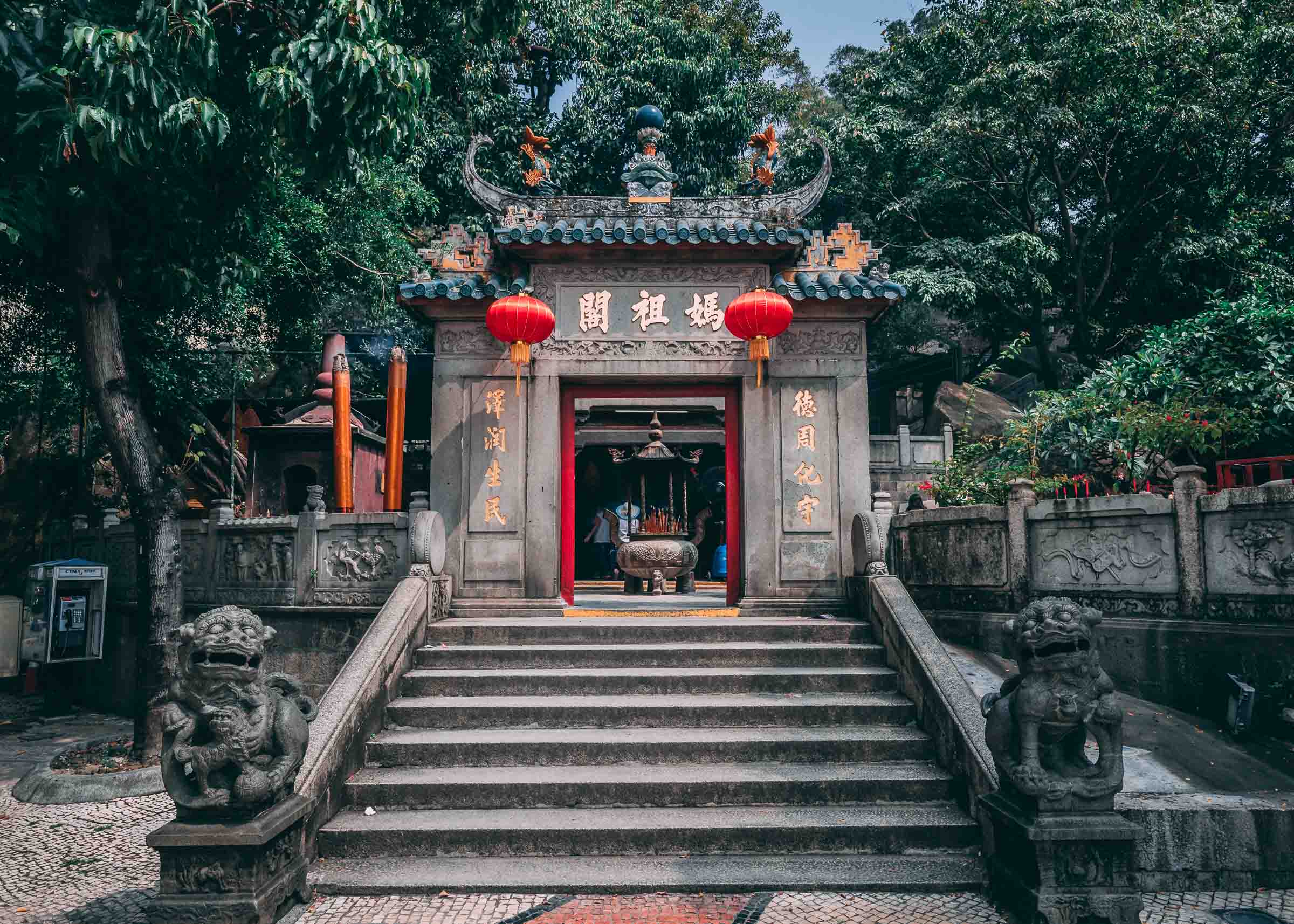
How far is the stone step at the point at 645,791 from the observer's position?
501 centimetres

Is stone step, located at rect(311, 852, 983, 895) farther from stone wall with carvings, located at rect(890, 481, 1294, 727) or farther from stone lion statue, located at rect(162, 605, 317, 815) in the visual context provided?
stone wall with carvings, located at rect(890, 481, 1294, 727)

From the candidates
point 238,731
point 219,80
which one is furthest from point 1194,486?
point 219,80

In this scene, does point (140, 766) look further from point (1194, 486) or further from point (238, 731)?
point (1194, 486)

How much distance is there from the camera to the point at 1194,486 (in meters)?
6.25

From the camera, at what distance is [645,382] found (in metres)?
8.59

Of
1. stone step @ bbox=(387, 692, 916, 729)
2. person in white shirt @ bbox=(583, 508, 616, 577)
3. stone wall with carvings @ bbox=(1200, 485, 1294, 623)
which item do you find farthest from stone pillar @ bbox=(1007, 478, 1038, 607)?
person in white shirt @ bbox=(583, 508, 616, 577)

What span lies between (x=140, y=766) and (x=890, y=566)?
23.2 ft

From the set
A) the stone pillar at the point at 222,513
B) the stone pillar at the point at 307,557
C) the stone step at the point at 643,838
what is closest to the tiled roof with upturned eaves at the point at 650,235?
the stone pillar at the point at 307,557

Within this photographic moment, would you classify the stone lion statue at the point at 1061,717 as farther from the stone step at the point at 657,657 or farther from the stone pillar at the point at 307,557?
the stone pillar at the point at 307,557

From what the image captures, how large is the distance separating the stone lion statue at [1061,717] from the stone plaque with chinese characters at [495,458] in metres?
5.19

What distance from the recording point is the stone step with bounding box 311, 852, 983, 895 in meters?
4.34

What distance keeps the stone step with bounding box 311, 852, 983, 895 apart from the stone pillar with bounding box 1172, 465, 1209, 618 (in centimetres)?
316

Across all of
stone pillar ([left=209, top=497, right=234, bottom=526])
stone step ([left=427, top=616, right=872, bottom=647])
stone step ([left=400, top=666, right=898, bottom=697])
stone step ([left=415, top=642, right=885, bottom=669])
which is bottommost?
stone step ([left=400, top=666, right=898, bottom=697])

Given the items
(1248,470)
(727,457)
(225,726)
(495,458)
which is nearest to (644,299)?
(727,457)
